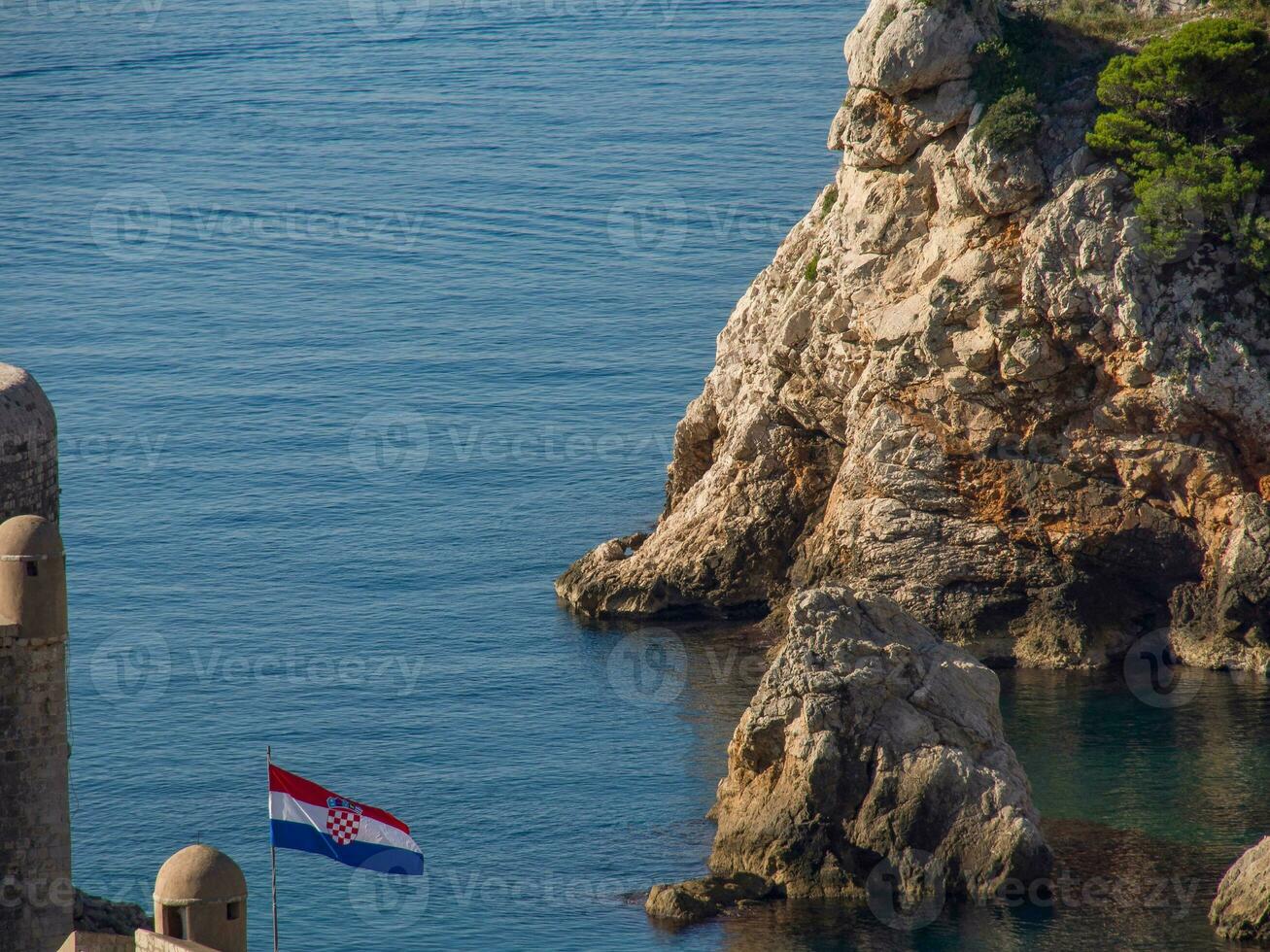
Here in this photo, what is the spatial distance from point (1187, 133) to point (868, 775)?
25.8m

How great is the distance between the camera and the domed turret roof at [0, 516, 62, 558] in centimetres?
3850

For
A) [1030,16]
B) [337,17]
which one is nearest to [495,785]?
[1030,16]

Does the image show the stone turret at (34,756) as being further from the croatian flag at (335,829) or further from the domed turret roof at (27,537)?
the croatian flag at (335,829)

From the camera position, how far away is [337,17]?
193125 millimetres

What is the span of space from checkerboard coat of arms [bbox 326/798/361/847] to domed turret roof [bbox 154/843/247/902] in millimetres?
7685

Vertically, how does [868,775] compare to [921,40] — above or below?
below

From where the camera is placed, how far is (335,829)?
141ft

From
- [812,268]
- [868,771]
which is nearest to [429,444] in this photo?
[812,268]

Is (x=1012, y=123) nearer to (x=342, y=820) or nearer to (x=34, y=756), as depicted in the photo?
(x=342, y=820)

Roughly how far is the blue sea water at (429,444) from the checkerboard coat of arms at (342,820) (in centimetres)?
1930

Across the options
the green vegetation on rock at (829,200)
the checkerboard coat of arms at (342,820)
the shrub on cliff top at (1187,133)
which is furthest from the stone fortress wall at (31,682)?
the green vegetation on rock at (829,200)

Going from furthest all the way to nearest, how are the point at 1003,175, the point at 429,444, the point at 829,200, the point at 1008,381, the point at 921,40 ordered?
1. the point at 429,444
2. the point at 829,200
3. the point at 1008,381
4. the point at 921,40
5. the point at 1003,175

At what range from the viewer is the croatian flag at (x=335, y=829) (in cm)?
4234

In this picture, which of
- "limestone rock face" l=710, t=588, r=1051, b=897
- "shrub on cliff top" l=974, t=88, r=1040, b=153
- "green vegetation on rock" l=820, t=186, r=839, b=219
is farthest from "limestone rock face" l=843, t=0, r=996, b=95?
"limestone rock face" l=710, t=588, r=1051, b=897
